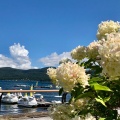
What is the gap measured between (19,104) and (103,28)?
4748cm

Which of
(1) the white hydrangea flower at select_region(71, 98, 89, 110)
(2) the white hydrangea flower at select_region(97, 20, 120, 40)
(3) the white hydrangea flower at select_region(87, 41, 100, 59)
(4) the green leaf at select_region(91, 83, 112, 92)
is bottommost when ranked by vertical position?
(1) the white hydrangea flower at select_region(71, 98, 89, 110)

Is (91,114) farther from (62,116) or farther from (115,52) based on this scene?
(115,52)

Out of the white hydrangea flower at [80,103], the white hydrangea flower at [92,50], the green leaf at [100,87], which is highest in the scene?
the white hydrangea flower at [92,50]

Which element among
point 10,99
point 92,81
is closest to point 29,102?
point 10,99

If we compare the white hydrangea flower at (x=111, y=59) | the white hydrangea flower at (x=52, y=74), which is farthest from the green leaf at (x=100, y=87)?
the white hydrangea flower at (x=52, y=74)

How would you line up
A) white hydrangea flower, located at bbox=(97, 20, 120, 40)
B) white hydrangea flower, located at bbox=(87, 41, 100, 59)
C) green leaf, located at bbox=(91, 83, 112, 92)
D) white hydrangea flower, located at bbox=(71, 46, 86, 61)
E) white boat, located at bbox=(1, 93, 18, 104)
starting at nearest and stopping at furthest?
green leaf, located at bbox=(91, 83, 112, 92)
white hydrangea flower, located at bbox=(87, 41, 100, 59)
white hydrangea flower, located at bbox=(71, 46, 86, 61)
white hydrangea flower, located at bbox=(97, 20, 120, 40)
white boat, located at bbox=(1, 93, 18, 104)

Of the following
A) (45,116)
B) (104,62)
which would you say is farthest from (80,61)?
(45,116)

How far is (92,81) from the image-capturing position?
6.95 feet

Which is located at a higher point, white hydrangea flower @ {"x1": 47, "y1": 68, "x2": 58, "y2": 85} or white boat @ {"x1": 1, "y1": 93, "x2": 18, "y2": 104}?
white boat @ {"x1": 1, "y1": 93, "x2": 18, "y2": 104}

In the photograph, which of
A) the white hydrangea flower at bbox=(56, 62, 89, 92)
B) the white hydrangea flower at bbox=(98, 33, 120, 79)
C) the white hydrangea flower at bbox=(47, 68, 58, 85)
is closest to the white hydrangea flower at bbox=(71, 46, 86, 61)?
the white hydrangea flower at bbox=(47, 68, 58, 85)

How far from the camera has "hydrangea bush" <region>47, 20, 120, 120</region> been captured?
1.79 metres

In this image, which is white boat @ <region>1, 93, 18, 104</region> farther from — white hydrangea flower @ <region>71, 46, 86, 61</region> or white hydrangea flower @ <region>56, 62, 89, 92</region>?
white hydrangea flower @ <region>56, 62, 89, 92</region>

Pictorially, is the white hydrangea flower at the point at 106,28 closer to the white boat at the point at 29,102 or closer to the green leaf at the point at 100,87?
the green leaf at the point at 100,87

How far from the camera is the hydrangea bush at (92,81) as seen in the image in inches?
70.3
